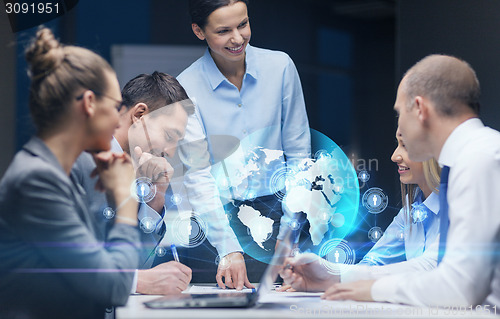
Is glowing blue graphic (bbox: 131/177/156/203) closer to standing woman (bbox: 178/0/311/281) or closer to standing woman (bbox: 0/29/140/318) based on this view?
standing woman (bbox: 178/0/311/281)

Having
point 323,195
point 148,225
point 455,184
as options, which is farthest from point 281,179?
point 455,184

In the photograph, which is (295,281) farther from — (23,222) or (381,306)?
(23,222)

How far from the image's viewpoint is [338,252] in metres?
2.44

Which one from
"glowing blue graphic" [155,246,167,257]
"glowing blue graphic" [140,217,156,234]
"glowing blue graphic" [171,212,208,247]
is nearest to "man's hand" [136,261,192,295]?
"glowing blue graphic" [140,217,156,234]

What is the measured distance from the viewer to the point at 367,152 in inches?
122

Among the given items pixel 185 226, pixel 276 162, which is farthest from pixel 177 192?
pixel 276 162

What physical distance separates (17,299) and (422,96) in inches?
50.7

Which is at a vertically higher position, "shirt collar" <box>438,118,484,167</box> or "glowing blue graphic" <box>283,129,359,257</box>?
"shirt collar" <box>438,118,484,167</box>

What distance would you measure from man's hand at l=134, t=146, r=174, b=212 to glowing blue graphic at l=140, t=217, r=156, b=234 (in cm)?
11

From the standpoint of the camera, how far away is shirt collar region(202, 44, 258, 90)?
8.45 feet

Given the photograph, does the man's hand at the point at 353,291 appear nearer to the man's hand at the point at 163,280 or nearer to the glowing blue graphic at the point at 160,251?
the man's hand at the point at 163,280

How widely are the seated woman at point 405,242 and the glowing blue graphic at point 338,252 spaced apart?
91mm

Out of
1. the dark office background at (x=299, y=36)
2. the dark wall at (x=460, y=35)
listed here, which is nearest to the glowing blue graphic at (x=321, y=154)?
the dark office background at (x=299, y=36)

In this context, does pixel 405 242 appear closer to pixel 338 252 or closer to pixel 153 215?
pixel 338 252
